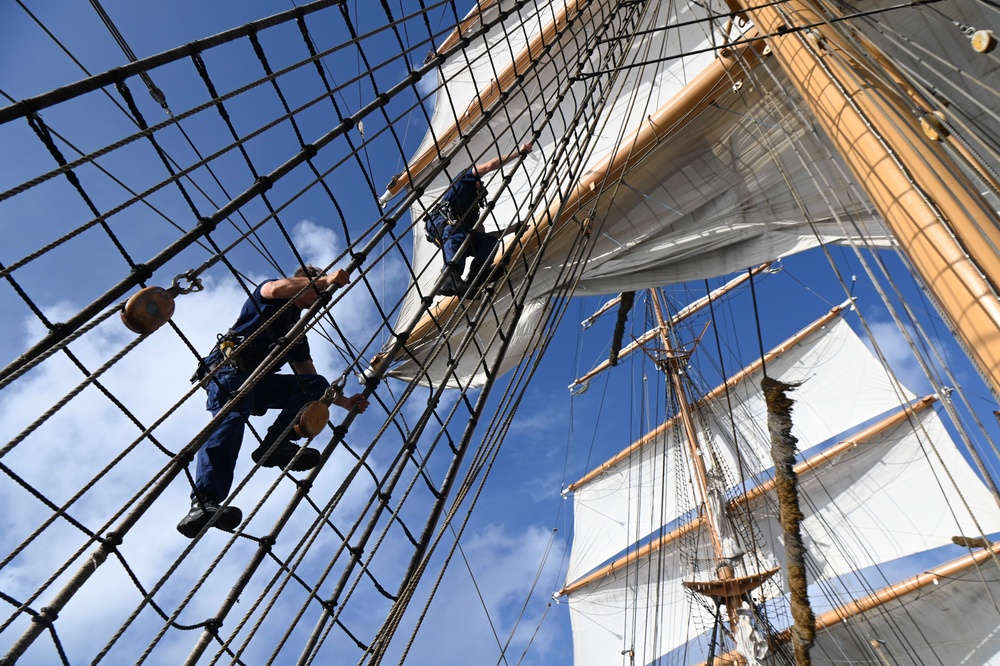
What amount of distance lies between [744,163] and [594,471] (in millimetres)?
15276

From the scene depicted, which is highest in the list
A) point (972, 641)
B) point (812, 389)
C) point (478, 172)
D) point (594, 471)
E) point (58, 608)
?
point (812, 389)

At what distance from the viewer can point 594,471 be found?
20.3m

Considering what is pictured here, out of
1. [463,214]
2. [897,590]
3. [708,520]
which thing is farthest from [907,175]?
[897,590]

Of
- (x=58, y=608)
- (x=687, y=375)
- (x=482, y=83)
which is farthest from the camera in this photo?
(x=687, y=375)

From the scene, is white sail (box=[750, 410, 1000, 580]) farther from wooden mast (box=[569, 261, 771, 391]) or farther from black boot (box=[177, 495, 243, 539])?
black boot (box=[177, 495, 243, 539])

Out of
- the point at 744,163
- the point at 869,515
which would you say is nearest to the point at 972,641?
the point at 869,515

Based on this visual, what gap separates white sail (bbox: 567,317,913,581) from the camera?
58.8 ft

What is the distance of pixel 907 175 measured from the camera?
2.41m

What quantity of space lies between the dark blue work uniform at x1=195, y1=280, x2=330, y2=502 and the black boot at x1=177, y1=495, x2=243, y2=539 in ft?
0.12

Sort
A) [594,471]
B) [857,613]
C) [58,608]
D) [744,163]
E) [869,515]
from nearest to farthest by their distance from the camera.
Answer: [58,608] → [744,163] → [857,613] → [869,515] → [594,471]

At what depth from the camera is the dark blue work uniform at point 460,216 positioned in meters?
4.57

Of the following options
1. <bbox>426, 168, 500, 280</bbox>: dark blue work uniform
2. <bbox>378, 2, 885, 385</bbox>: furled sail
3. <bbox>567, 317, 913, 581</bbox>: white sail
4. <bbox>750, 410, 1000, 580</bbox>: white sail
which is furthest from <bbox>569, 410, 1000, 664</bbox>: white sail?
<bbox>426, 168, 500, 280</bbox>: dark blue work uniform

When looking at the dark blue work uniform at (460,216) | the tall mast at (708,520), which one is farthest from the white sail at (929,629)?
the dark blue work uniform at (460,216)

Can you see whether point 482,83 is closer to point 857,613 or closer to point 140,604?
point 140,604
